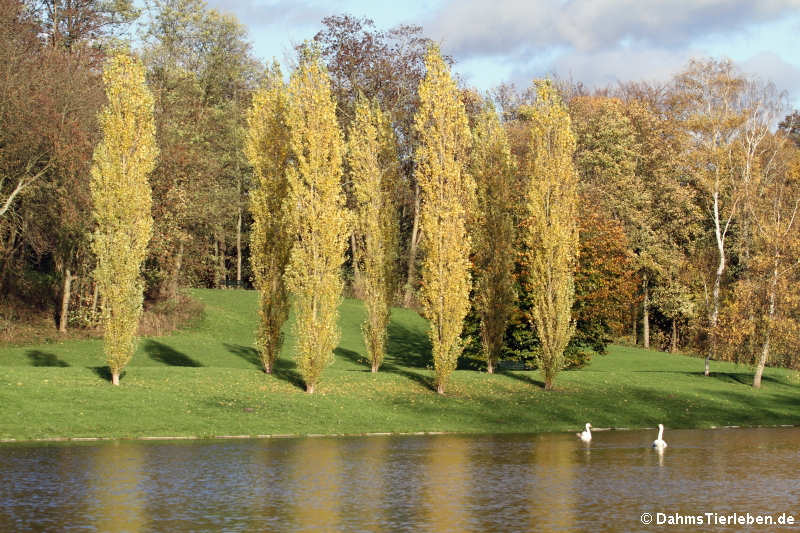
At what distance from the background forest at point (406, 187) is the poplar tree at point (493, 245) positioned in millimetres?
148

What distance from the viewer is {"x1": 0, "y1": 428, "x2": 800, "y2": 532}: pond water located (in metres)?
20.6

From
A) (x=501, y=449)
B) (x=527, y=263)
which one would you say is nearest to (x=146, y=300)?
(x=527, y=263)

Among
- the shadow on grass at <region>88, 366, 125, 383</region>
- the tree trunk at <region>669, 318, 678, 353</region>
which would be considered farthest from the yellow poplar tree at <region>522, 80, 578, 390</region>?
the tree trunk at <region>669, 318, 678, 353</region>

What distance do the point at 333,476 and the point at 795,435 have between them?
26.1 metres

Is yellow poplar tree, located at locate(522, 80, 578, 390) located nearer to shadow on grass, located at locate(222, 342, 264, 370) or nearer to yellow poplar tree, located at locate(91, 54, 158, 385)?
shadow on grass, located at locate(222, 342, 264, 370)

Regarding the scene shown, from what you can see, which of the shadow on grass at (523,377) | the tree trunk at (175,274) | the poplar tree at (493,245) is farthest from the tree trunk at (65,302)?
the shadow on grass at (523,377)

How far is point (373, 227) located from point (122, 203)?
15.3 m

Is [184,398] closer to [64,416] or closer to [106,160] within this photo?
[64,416]

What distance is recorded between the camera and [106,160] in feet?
142

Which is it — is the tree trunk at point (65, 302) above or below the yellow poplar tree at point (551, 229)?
below

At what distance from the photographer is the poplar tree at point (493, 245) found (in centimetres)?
5481

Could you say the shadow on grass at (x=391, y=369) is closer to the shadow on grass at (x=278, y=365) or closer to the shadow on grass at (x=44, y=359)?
the shadow on grass at (x=278, y=365)

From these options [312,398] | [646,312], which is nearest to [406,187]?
[646,312]

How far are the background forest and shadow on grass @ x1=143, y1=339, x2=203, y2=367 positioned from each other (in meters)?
4.28
